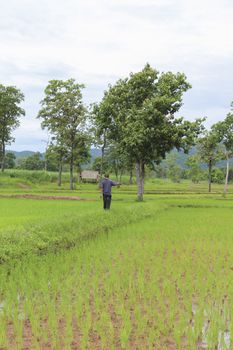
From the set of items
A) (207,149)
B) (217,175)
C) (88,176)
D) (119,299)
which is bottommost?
(119,299)

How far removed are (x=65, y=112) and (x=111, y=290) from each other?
5476 centimetres

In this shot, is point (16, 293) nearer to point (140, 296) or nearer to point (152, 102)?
point (140, 296)

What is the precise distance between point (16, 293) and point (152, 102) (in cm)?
2878

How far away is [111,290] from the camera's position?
28.0 ft

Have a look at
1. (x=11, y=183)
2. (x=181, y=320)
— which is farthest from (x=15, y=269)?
(x=11, y=183)

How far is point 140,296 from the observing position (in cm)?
816

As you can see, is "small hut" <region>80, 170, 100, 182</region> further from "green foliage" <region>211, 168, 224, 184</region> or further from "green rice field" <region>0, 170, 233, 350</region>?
"green rice field" <region>0, 170, 233, 350</region>

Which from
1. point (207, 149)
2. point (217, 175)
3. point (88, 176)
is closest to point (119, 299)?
point (207, 149)

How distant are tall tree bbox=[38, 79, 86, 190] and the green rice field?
151 ft

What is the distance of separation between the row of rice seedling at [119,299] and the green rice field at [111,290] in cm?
2

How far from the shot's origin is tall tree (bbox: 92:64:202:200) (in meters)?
35.2

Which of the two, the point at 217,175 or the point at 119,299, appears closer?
the point at 119,299

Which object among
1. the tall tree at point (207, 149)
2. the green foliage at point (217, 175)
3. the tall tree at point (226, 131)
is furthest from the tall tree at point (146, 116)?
the green foliage at point (217, 175)

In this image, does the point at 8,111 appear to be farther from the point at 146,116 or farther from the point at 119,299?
the point at 119,299
